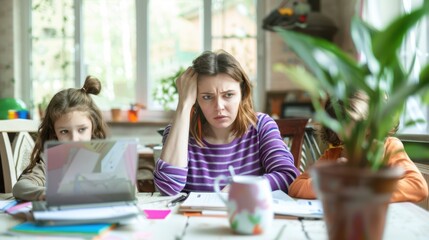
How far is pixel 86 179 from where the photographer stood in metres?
0.84

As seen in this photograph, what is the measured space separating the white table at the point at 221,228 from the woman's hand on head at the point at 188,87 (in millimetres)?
476

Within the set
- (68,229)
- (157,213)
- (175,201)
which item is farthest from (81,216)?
(175,201)

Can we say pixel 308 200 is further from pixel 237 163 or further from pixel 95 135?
pixel 95 135

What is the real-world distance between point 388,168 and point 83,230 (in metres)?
0.54

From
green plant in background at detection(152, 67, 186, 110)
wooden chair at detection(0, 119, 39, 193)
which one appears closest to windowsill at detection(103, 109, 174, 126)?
green plant in background at detection(152, 67, 186, 110)

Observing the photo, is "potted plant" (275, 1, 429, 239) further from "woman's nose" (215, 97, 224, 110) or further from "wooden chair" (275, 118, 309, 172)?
"wooden chair" (275, 118, 309, 172)

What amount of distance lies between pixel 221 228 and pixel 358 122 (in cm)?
36

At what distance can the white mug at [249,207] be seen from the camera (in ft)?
2.47

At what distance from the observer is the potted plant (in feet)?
1.84

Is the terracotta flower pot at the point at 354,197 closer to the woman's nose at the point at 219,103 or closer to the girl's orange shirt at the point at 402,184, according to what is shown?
the girl's orange shirt at the point at 402,184

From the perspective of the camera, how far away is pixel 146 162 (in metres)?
2.57

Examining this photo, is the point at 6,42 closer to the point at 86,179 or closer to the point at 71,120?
the point at 71,120

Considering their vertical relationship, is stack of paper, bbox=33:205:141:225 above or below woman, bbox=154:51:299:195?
below

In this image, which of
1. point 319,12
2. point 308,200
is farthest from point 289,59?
point 308,200
